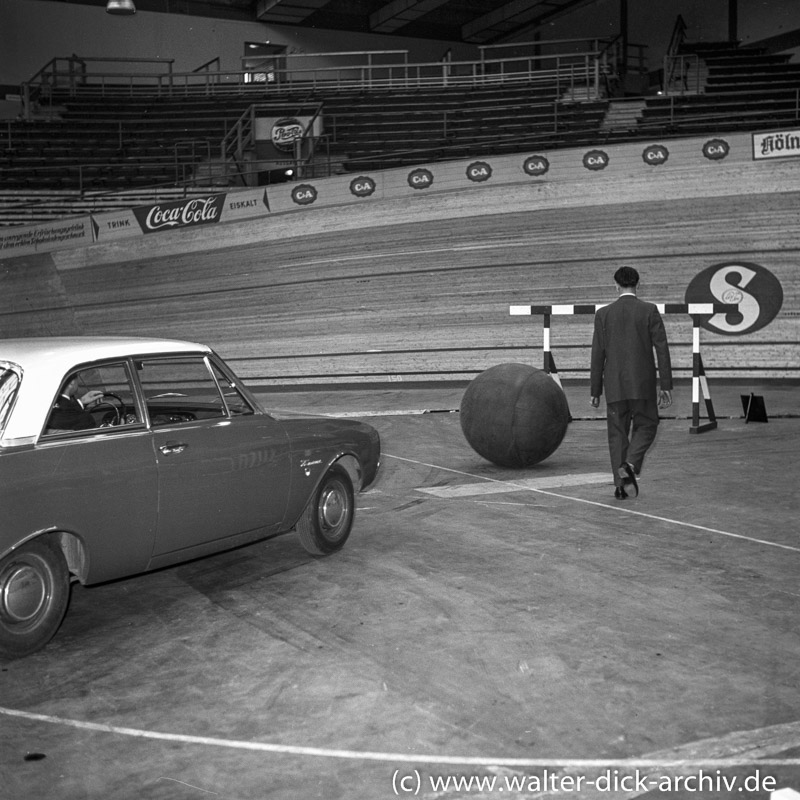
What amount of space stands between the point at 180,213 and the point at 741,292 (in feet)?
36.2

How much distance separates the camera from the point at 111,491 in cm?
509

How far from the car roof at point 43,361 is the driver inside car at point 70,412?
89 mm

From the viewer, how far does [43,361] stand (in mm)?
5070

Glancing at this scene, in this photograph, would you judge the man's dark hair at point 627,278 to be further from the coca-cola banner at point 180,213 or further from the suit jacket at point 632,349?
the coca-cola banner at point 180,213

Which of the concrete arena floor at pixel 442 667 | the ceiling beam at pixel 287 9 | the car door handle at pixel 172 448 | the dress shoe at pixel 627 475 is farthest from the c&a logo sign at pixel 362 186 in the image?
the ceiling beam at pixel 287 9

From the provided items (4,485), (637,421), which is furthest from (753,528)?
(4,485)

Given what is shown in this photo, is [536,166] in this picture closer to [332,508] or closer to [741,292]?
[741,292]

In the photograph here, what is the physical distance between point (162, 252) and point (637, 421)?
14773 millimetres

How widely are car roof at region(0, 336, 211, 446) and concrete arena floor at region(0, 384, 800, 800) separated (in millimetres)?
1105

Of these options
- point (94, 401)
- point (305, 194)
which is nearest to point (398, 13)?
point (305, 194)

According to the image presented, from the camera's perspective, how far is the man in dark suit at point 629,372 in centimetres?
814

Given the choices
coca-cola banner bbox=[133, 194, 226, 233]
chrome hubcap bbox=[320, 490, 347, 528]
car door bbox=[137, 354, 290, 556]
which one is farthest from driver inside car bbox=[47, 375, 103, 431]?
coca-cola banner bbox=[133, 194, 226, 233]

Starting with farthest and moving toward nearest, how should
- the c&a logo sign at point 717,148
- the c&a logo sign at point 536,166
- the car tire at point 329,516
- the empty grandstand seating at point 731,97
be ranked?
1. the empty grandstand seating at point 731,97
2. the c&a logo sign at point 536,166
3. the c&a logo sign at point 717,148
4. the car tire at point 329,516

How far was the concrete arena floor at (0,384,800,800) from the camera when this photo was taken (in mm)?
3535
